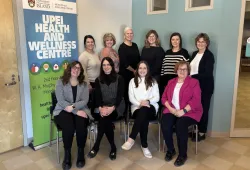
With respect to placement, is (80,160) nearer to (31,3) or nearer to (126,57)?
(126,57)

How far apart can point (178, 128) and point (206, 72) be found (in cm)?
90

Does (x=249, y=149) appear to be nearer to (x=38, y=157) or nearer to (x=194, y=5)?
(x=194, y=5)

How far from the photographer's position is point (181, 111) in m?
2.61

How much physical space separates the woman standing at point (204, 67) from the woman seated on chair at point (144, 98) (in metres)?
0.64

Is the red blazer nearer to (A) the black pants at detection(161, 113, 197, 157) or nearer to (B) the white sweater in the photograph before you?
(A) the black pants at detection(161, 113, 197, 157)

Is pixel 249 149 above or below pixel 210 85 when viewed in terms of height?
below

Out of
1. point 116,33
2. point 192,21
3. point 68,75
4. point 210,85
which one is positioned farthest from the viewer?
point 116,33

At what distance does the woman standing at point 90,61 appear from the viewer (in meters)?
3.06

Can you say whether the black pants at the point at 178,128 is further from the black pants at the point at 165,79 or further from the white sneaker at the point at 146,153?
→ the black pants at the point at 165,79

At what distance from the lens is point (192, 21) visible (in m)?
3.24

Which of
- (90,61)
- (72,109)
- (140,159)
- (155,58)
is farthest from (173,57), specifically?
(72,109)

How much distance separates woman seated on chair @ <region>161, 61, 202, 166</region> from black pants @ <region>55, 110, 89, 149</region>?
0.94 m

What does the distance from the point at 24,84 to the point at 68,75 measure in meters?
0.65

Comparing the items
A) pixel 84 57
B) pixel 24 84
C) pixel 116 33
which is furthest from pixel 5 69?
pixel 116 33
